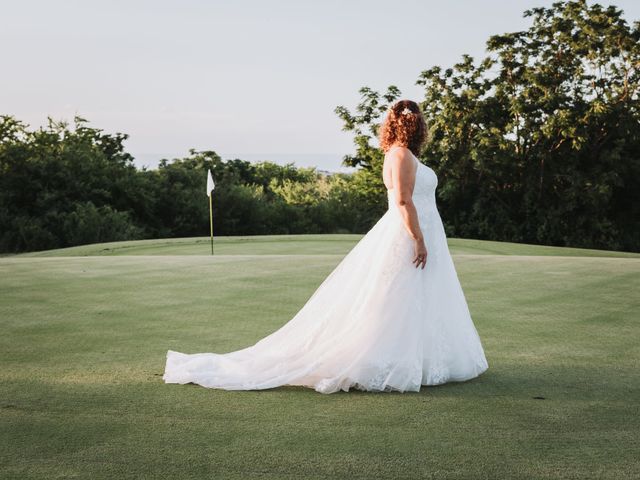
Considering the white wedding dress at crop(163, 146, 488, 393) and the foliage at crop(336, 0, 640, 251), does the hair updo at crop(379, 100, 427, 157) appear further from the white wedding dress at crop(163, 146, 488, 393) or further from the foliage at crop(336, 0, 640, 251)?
the foliage at crop(336, 0, 640, 251)

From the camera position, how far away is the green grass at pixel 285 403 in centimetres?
326

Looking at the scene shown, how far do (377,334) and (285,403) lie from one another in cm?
90

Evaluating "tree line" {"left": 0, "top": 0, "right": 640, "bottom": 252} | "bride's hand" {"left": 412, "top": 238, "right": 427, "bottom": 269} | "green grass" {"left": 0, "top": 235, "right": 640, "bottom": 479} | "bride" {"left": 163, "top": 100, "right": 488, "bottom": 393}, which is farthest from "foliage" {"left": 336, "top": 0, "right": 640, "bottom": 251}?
"bride's hand" {"left": 412, "top": 238, "right": 427, "bottom": 269}

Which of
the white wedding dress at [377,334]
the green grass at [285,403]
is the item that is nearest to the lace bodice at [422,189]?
the white wedding dress at [377,334]

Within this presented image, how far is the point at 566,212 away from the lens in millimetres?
33750

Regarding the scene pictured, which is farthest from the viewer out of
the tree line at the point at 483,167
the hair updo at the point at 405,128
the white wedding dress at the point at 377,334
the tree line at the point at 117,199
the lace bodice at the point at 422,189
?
the tree line at the point at 483,167

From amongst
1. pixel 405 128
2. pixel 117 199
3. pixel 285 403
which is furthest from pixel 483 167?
pixel 285 403

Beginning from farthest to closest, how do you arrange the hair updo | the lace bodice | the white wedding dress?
the lace bodice < the hair updo < the white wedding dress

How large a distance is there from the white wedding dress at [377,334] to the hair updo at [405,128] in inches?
8.6

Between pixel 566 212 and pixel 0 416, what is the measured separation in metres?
32.9

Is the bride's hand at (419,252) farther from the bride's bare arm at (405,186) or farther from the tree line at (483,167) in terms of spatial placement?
the tree line at (483,167)

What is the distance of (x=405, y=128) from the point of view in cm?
496

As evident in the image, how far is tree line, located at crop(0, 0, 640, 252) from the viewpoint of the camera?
32.2 m

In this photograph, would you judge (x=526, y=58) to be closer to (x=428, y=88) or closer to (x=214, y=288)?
(x=428, y=88)
